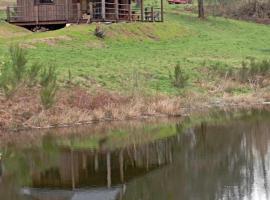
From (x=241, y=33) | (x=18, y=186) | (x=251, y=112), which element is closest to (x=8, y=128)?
(x=18, y=186)

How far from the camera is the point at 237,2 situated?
7719 centimetres

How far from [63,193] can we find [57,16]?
3444 cm

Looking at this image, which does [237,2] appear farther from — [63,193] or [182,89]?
[63,193]

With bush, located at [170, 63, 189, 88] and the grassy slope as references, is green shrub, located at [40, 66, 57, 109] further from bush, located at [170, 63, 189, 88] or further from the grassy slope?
bush, located at [170, 63, 189, 88]

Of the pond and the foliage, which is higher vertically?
the foliage

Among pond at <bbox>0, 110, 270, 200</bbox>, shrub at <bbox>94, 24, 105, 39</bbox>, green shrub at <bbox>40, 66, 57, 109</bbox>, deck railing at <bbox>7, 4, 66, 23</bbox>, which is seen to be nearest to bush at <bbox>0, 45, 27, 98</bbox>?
green shrub at <bbox>40, 66, 57, 109</bbox>

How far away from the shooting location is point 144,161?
69.1 ft

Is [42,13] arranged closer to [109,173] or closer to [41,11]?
[41,11]

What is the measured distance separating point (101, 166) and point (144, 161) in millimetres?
1555

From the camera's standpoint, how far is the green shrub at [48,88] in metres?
27.5

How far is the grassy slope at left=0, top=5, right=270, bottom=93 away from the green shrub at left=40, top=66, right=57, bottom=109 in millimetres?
4001

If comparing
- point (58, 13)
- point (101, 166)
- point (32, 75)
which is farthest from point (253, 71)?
point (101, 166)

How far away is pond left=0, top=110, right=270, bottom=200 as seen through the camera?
16844 mm

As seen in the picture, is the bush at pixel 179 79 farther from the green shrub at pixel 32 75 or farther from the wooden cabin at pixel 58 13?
the wooden cabin at pixel 58 13
